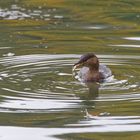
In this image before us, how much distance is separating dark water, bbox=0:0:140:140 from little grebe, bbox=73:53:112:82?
0.20 meters

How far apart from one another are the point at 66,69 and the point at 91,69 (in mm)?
442

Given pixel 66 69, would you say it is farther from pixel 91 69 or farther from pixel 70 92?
pixel 70 92

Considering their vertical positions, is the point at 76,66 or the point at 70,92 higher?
the point at 76,66

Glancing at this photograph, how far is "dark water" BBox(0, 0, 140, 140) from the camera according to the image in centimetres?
980

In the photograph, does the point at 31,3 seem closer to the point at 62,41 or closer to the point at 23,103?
the point at 62,41

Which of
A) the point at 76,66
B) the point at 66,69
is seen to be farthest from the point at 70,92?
the point at 66,69

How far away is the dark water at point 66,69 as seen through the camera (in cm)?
980

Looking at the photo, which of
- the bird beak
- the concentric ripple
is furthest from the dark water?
the bird beak

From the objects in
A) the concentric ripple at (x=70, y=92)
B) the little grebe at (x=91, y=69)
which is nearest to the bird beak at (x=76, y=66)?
the little grebe at (x=91, y=69)

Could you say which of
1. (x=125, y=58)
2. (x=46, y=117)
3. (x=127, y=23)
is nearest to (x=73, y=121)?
(x=46, y=117)

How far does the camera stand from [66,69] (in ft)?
42.4

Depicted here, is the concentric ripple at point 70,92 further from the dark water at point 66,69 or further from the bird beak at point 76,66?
the bird beak at point 76,66

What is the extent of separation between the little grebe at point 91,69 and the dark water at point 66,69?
0.66 feet

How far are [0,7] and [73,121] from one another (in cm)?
933
